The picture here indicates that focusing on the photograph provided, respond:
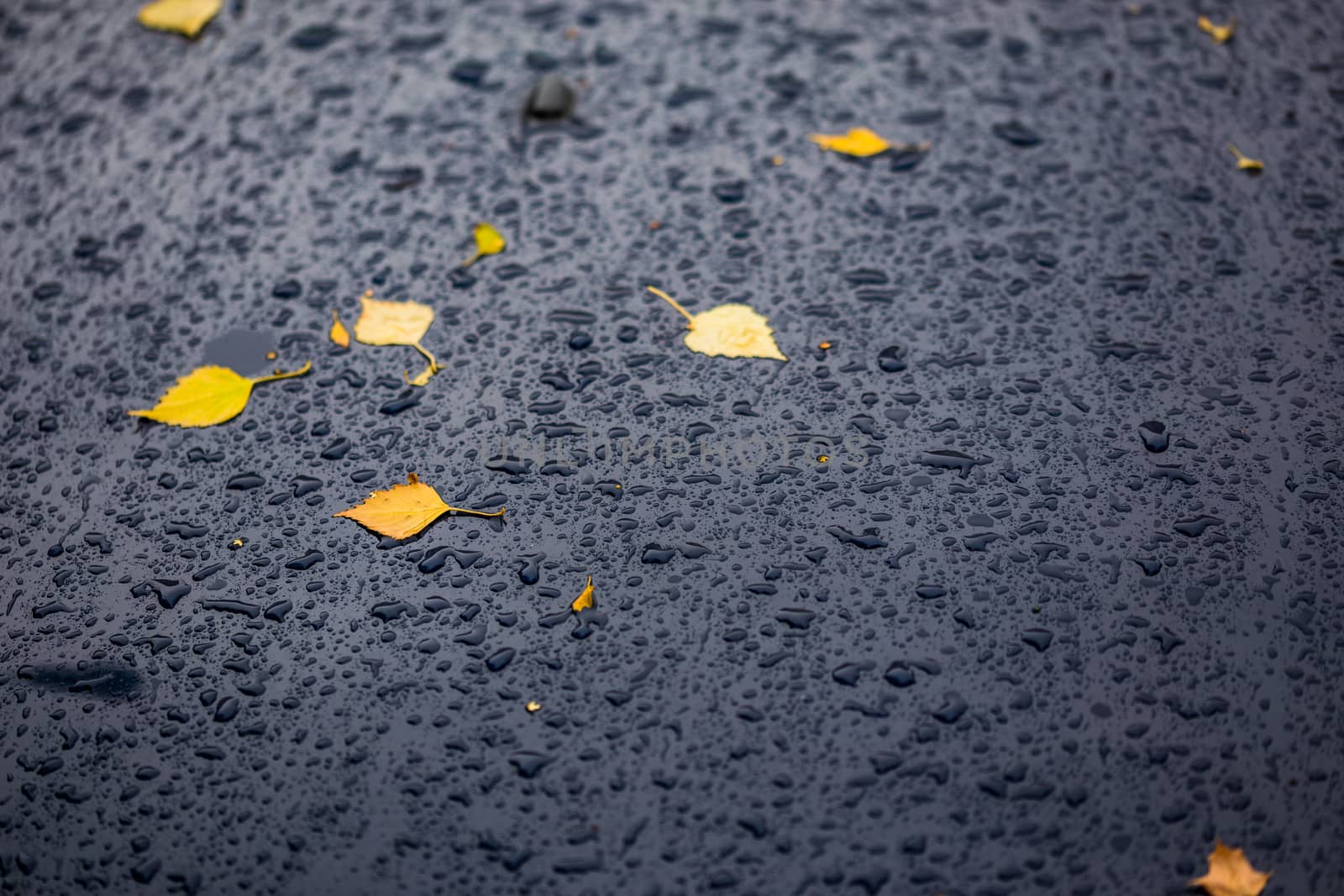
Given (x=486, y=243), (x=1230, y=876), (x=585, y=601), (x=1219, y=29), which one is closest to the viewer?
(x=1230, y=876)

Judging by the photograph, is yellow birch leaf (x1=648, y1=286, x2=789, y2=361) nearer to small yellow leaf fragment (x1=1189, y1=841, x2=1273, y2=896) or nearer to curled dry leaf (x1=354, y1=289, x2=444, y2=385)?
curled dry leaf (x1=354, y1=289, x2=444, y2=385)

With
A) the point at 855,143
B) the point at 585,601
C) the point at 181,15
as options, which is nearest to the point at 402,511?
the point at 585,601

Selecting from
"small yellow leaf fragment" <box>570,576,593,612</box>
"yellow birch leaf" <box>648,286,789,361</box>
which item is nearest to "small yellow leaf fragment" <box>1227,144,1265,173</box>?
"yellow birch leaf" <box>648,286,789,361</box>

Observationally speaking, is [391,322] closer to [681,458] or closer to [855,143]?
[681,458]

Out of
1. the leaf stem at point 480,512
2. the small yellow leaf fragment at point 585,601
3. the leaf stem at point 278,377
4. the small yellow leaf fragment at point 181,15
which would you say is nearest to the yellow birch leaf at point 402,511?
the leaf stem at point 480,512

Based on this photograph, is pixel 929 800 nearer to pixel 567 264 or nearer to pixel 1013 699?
pixel 1013 699
